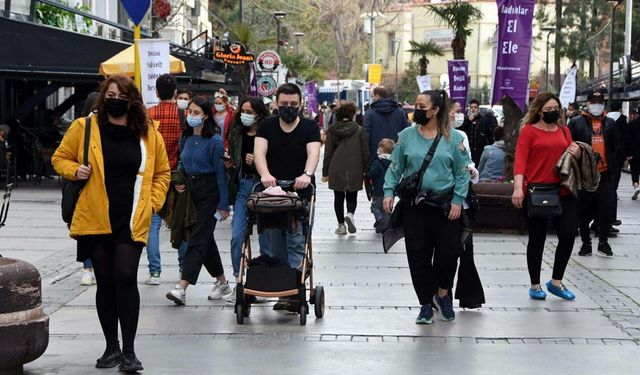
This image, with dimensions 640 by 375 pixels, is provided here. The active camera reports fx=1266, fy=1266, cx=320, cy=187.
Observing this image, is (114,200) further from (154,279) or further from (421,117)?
(154,279)

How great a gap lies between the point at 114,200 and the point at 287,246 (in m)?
2.46

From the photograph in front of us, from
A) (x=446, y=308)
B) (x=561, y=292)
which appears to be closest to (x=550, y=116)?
(x=561, y=292)

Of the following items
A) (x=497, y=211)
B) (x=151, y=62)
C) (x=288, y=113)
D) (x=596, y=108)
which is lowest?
(x=497, y=211)

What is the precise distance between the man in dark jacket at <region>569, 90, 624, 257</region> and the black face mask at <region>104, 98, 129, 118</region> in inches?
289

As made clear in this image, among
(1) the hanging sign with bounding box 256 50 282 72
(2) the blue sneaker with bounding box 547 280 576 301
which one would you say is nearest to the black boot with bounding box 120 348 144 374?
(2) the blue sneaker with bounding box 547 280 576 301

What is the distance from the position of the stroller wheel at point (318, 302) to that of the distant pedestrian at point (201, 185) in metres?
1.11

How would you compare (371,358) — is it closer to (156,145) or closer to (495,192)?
(156,145)

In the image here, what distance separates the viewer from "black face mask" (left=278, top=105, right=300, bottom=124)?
937cm

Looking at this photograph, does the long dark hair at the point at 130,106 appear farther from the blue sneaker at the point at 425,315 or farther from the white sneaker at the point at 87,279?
the white sneaker at the point at 87,279

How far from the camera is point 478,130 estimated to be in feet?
83.1

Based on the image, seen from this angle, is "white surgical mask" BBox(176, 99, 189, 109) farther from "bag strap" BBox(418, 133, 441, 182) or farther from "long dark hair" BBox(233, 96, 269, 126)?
"bag strap" BBox(418, 133, 441, 182)

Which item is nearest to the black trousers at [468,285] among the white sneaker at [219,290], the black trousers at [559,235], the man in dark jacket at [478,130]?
the black trousers at [559,235]

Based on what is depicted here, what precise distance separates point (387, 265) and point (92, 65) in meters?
11.3

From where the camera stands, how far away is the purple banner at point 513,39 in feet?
52.1
